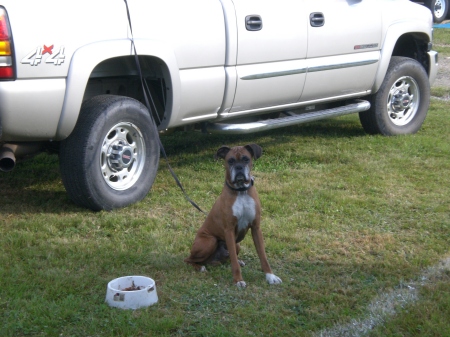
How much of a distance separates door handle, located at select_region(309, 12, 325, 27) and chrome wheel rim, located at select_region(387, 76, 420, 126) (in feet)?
4.95

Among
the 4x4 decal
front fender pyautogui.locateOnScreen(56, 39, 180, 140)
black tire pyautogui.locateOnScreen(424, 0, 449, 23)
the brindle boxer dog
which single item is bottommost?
black tire pyautogui.locateOnScreen(424, 0, 449, 23)

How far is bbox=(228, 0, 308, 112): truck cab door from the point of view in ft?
20.8

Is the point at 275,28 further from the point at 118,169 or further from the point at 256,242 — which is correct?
the point at 256,242

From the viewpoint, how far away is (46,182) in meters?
6.47

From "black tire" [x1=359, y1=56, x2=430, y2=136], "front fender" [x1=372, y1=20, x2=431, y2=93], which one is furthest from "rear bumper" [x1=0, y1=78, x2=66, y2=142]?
"black tire" [x1=359, y1=56, x2=430, y2=136]

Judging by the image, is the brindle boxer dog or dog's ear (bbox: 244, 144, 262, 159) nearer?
the brindle boxer dog

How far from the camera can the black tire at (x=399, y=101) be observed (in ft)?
26.2

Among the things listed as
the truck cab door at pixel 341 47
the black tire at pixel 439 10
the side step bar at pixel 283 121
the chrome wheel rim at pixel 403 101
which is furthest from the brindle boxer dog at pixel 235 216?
the black tire at pixel 439 10

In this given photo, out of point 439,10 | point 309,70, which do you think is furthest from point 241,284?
point 439,10

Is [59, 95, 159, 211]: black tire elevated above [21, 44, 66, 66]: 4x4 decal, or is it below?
below

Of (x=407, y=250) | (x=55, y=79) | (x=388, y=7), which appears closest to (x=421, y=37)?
(x=388, y=7)

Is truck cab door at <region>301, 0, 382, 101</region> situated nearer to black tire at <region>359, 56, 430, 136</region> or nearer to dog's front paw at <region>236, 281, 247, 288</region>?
black tire at <region>359, 56, 430, 136</region>

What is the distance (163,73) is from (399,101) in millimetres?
3398

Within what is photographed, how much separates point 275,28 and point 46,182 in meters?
2.43
